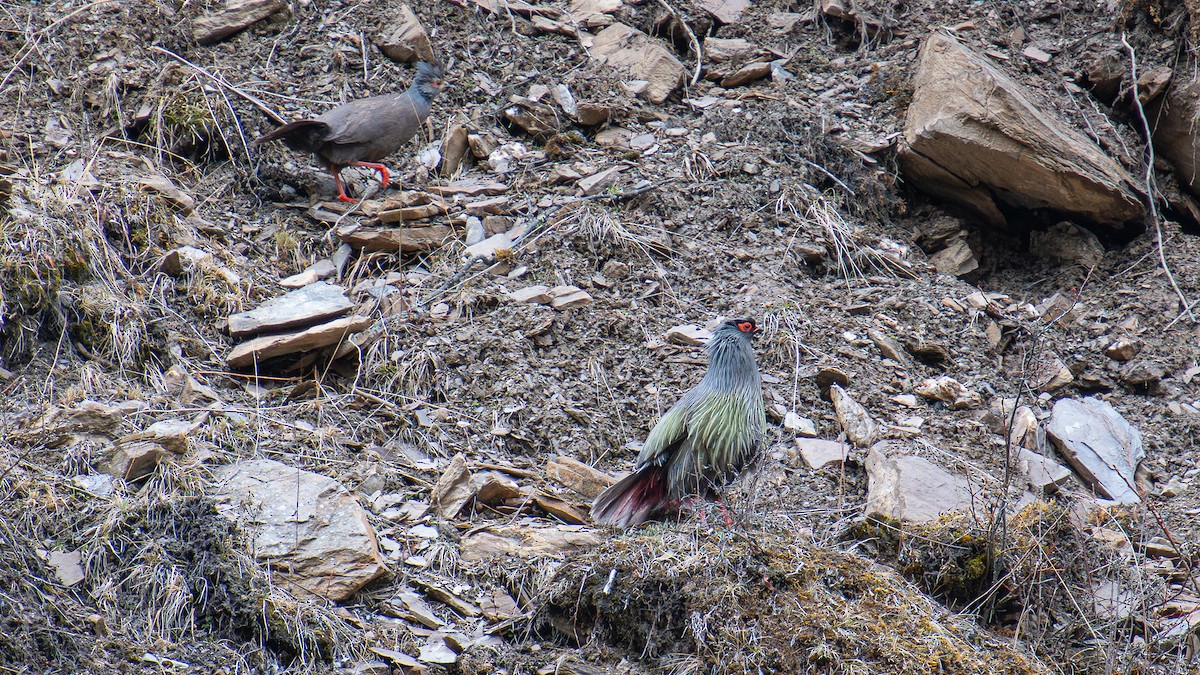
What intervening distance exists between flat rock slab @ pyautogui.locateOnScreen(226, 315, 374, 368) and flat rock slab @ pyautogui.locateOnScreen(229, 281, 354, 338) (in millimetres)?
49

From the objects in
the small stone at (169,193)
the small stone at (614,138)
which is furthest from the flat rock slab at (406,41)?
the small stone at (169,193)

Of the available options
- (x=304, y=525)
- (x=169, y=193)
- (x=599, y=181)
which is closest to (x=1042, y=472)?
(x=599, y=181)

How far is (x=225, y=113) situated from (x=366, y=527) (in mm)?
3196

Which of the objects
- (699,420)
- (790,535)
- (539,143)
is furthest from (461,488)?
(539,143)

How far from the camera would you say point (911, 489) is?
12.6ft

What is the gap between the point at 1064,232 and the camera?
18.4ft

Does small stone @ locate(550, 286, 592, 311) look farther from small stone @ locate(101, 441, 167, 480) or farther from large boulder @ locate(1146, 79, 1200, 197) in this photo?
large boulder @ locate(1146, 79, 1200, 197)

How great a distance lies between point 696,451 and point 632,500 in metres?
0.33

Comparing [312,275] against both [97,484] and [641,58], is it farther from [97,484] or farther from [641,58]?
[641,58]

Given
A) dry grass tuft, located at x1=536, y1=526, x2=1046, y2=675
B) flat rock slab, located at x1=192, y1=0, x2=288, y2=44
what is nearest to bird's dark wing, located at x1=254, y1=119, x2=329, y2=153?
flat rock slab, located at x1=192, y1=0, x2=288, y2=44

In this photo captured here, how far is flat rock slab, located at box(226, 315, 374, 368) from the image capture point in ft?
15.0

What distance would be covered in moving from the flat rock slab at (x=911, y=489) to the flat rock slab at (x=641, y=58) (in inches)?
128

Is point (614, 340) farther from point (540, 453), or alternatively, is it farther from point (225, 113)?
point (225, 113)

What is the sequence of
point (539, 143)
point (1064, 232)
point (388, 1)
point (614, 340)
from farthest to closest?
point (388, 1) → point (539, 143) → point (1064, 232) → point (614, 340)
